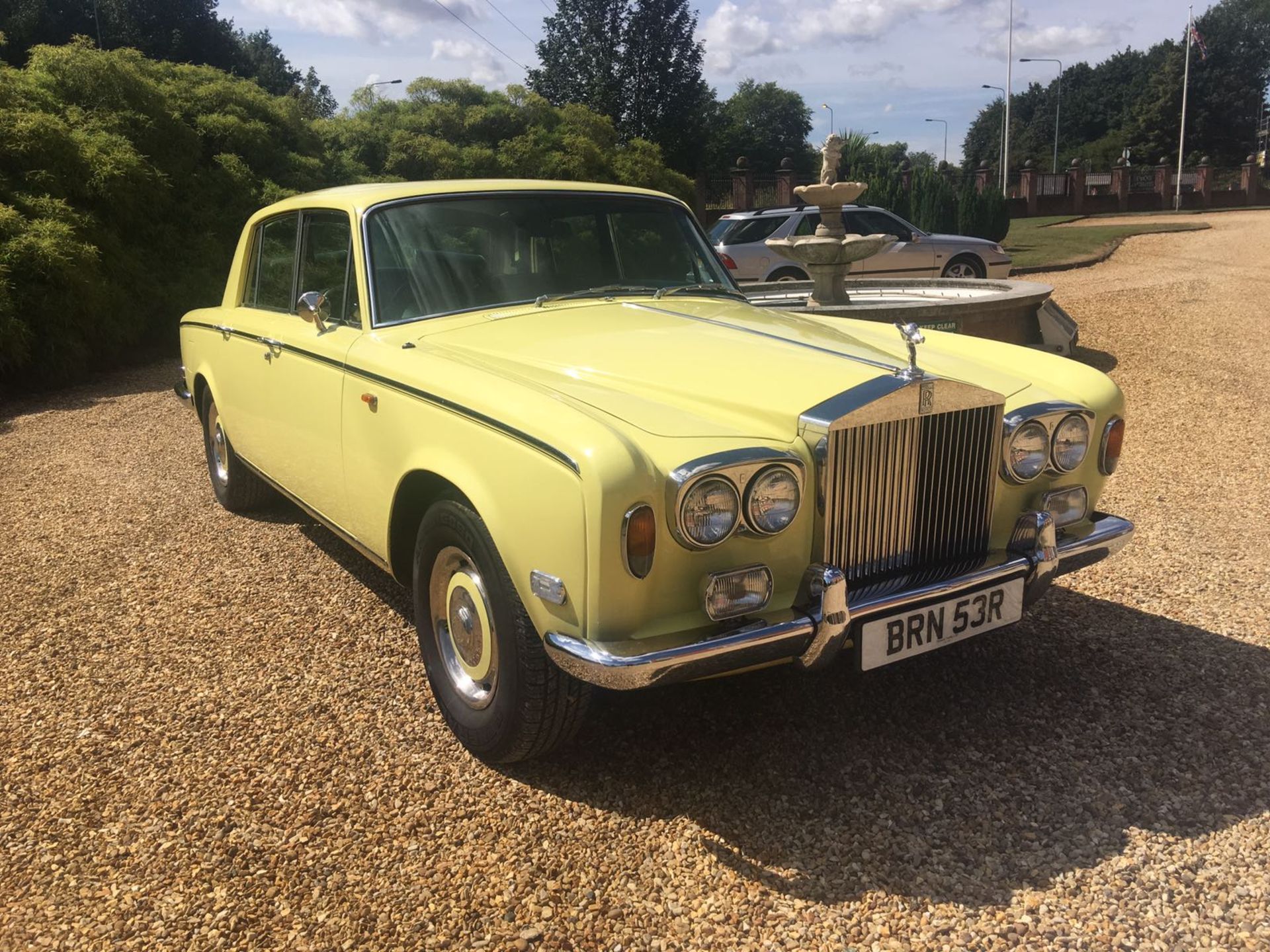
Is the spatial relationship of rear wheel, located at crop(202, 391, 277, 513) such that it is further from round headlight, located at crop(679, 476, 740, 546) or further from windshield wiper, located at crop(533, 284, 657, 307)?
round headlight, located at crop(679, 476, 740, 546)

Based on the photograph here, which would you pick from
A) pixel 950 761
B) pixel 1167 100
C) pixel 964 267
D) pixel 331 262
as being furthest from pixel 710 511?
pixel 1167 100

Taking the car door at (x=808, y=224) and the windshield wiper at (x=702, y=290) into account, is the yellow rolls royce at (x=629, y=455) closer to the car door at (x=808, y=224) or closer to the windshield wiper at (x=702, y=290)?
the windshield wiper at (x=702, y=290)

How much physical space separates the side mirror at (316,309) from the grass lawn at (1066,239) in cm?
1700

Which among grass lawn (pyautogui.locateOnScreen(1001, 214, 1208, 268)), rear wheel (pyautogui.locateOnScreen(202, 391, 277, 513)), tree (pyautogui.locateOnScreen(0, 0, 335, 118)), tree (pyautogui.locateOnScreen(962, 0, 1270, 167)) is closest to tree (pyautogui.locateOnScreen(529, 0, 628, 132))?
tree (pyautogui.locateOnScreen(0, 0, 335, 118))

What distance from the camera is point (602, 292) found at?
3.88 metres

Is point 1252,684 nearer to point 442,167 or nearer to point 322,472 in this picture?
point 322,472

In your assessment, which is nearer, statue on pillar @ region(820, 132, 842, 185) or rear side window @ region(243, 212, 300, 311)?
rear side window @ region(243, 212, 300, 311)

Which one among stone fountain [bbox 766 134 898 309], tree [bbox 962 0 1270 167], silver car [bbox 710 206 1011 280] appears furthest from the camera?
tree [bbox 962 0 1270 167]

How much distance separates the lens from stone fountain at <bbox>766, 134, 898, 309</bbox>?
9.27 meters

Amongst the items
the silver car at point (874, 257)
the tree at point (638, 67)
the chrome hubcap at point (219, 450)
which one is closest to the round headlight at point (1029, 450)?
the chrome hubcap at point (219, 450)

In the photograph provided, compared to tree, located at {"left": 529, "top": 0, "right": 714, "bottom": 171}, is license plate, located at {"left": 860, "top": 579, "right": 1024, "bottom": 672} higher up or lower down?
lower down

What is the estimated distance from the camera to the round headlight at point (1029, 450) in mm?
2967

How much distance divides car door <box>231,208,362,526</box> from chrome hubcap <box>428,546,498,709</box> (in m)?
0.82

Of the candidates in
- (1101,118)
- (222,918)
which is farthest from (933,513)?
(1101,118)
